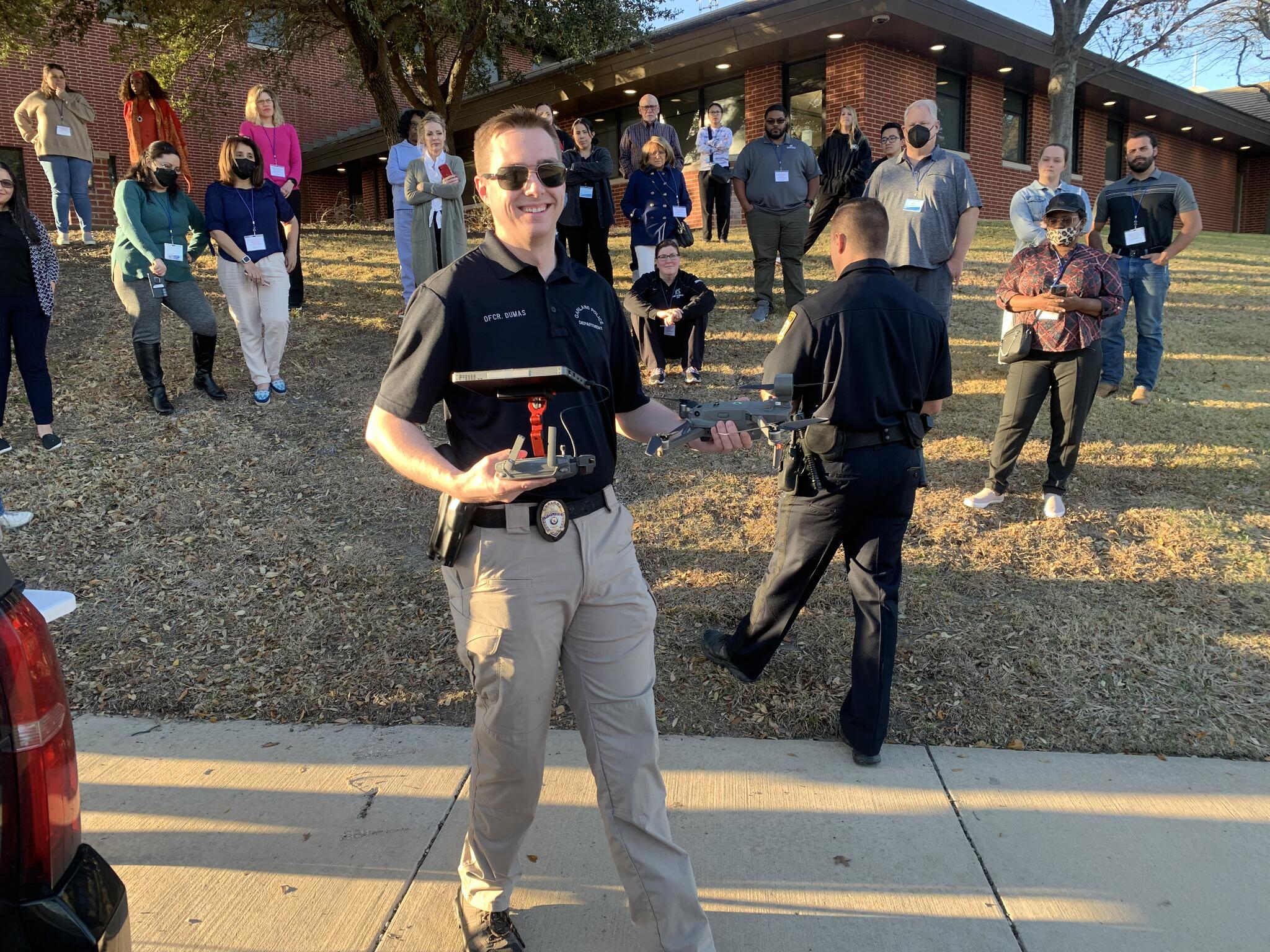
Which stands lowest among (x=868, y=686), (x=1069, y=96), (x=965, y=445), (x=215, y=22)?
(x=868, y=686)

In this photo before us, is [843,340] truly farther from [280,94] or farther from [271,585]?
[280,94]

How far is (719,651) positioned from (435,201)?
589 centimetres

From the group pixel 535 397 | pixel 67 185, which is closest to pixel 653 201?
pixel 535 397

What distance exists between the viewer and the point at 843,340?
3.47 meters

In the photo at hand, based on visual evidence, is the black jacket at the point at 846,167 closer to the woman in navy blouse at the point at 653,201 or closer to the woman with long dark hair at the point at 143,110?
the woman in navy blouse at the point at 653,201

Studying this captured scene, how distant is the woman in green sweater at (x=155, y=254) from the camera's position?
693cm

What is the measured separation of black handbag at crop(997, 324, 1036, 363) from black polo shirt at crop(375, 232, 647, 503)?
3873 mm

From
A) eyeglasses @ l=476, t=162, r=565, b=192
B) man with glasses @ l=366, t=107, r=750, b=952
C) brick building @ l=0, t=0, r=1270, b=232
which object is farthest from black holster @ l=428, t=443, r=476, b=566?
brick building @ l=0, t=0, r=1270, b=232

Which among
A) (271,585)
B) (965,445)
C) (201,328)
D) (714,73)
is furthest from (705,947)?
(714,73)

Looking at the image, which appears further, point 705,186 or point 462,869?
point 705,186

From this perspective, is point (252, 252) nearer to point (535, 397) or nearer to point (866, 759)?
point (535, 397)

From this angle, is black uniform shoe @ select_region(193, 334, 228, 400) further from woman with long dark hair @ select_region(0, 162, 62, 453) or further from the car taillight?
the car taillight

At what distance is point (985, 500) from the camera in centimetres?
572

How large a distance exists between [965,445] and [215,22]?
507 inches
